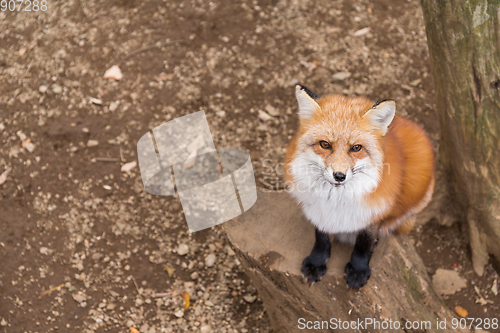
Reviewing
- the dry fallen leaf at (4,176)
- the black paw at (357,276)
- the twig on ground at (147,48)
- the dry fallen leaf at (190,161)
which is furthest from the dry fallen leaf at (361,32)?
the dry fallen leaf at (4,176)

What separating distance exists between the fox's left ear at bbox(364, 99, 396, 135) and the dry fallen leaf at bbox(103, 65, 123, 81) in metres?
3.65

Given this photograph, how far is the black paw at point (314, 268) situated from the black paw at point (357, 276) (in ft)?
0.57

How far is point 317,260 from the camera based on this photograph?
8.98 feet

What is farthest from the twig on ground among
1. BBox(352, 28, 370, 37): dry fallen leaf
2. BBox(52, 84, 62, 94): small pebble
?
BBox(352, 28, 370, 37): dry fallen leaf

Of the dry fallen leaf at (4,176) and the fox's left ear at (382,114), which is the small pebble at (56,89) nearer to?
the dry fallen leaf at (4,176)

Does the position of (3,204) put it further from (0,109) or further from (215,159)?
(215,159)

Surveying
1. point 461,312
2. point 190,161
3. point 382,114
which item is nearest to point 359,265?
point 382,114

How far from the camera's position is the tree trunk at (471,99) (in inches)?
108

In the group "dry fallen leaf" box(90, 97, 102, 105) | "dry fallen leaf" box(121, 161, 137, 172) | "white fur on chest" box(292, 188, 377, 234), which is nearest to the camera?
"white fur on chest" box(292, 188, 377, 234)

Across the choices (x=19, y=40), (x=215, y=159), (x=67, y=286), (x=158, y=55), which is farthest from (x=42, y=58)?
(x=67, y=286)

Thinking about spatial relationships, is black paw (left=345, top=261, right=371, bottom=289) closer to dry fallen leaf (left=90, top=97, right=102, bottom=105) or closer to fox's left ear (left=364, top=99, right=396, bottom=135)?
fox's left ear (left=364, top=99, right=396, bottom=135)

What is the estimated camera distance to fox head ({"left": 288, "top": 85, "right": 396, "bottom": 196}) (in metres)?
2.20

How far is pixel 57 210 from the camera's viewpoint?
13.6ft

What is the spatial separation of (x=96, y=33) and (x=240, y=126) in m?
2.35
